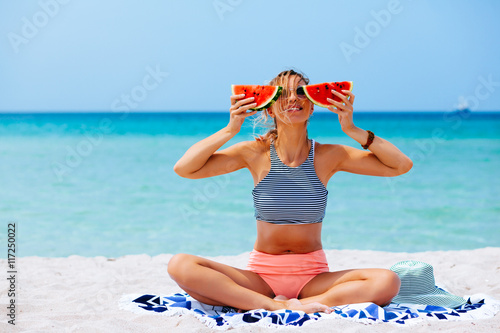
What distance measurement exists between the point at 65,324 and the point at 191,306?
0.96 metres

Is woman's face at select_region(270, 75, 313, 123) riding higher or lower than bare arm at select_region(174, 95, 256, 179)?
higher

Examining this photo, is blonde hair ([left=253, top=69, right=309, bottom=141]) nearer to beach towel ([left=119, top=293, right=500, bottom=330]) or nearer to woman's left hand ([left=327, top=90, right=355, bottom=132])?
woman's left hand ([left=327, top=90, right=355, bottom=132])

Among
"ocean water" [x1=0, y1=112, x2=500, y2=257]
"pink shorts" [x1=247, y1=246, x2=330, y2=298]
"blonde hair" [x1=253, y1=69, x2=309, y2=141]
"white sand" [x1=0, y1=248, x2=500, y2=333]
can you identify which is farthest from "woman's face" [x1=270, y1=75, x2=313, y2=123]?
"ocean water" [x1=0, y1=112, x2=500, y2=257]

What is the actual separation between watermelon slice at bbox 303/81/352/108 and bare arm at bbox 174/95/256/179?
0.47m

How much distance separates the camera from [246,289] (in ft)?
13.4

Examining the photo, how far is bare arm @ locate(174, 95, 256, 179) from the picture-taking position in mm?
4203

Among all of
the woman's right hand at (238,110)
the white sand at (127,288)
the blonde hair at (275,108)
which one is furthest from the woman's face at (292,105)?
the white sand at (127,288)

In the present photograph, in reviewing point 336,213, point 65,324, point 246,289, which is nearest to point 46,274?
point 65,324

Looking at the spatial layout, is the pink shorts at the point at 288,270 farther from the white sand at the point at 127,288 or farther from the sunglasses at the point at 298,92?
the sunglasses at the point at 298,92

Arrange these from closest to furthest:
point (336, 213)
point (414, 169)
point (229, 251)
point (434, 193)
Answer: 1. point (229, 251)
2. point (336, 213)
3. point (434, 193)
4. point (414, 169)

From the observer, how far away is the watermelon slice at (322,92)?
13.7 ft

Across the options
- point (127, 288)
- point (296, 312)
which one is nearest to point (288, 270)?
point (296, 312)

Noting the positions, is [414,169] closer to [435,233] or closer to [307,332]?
[435,233]

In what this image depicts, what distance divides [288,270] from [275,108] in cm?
134
